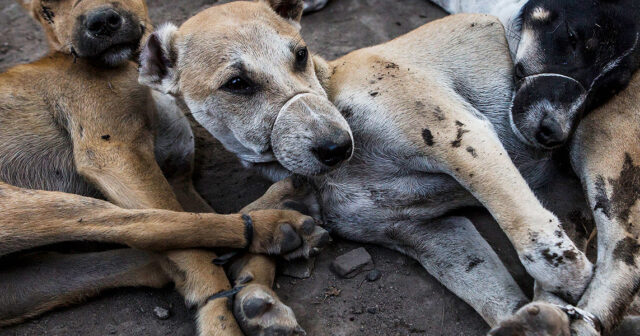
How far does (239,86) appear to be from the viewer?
3.73 m

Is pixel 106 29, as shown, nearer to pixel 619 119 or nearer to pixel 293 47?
pixel 293 47

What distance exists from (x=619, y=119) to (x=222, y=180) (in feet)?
9.27

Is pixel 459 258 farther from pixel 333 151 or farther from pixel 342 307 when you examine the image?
pixel 333 151

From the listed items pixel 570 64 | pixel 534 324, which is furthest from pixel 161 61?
pixel 534 324

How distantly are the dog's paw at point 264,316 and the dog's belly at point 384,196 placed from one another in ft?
2.74

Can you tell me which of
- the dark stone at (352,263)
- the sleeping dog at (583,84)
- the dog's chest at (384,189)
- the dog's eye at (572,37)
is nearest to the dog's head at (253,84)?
the dog's chest at (384,189)

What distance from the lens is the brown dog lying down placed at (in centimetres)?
335

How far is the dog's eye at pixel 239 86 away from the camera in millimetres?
3703

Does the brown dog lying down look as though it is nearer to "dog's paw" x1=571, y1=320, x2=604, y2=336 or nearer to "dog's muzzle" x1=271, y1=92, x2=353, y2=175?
"dog's muzzle" x1=271, y1=92, x2=353, y2=175

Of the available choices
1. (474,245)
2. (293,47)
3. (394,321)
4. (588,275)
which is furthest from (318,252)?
(588,275)

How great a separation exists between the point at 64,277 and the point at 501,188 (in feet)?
8.46

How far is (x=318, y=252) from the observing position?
3.81m

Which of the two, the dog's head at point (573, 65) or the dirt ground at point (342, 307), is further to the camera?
the dog's head at point (573, 65)

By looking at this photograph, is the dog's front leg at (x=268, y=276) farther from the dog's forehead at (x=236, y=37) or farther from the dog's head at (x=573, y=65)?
the dog's head at (x=573, y=65)
